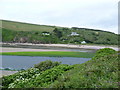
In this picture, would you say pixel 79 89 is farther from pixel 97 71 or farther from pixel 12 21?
pixel 12 21

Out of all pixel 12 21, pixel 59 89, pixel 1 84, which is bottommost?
pixel 1 84

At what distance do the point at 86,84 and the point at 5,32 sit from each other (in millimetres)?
95457

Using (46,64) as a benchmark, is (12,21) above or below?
above

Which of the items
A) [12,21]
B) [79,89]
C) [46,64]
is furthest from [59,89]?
[12,21]

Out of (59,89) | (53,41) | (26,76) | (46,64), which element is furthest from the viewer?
(53,41)

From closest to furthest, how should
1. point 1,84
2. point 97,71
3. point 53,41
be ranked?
1. point 97,71
2. point 1,84
3. point 53,41

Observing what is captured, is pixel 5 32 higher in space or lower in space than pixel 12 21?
lower

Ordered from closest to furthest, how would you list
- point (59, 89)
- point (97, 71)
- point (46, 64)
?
1. point (59, 89)
2. point (97, 71)
3. point (46, 64)

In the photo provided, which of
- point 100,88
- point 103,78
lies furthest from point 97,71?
point 100,88

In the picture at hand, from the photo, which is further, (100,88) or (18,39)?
(18,39)

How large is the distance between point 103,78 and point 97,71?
38.3 inches

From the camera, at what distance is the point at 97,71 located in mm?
8648

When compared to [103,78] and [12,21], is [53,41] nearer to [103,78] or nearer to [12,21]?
[12,21]

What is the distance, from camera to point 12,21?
132750 millimetres
